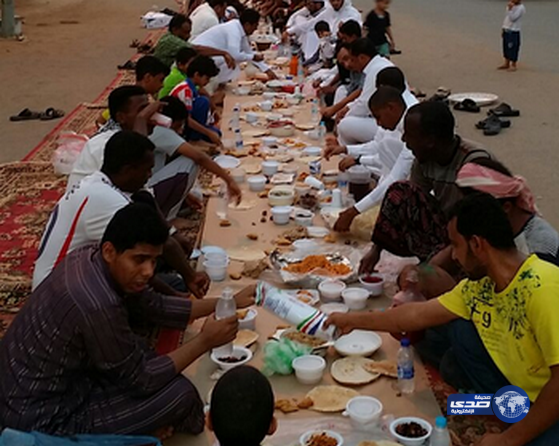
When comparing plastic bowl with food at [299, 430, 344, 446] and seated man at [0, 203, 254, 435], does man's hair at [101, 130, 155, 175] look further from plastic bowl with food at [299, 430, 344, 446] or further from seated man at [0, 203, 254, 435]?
plastic bowl with food at [299, 430, 344, 446]

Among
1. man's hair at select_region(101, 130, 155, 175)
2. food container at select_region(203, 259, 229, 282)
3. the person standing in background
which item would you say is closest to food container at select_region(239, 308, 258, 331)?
food container at select_region(203, 259, 229, 282)

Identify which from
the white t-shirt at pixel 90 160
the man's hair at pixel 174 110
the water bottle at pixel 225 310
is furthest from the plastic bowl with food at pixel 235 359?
the man's hair at pixel 174 110

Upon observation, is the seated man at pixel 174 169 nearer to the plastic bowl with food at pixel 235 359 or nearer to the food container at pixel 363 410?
the plastic bowl with food at pixel 235 359

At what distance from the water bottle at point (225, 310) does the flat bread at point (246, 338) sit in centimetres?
13

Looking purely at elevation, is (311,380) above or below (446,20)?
above

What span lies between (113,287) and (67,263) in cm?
19

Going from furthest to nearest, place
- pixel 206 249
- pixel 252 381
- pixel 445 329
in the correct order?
pixel 206 249 → pixel 445 329 → pixel 252 381

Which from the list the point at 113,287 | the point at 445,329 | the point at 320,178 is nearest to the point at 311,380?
the point at 445,329

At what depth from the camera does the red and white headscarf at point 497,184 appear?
337 centimetres

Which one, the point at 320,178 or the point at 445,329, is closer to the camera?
the point at 445,329

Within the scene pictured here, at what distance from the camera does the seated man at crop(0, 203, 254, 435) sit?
104 inches

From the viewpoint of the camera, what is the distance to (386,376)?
11.4 ft

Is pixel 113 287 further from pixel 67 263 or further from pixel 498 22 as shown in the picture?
pixel 498 22

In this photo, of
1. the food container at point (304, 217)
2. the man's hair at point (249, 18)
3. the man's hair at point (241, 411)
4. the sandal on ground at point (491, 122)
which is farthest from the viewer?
the man's hair at point (249, 18)
